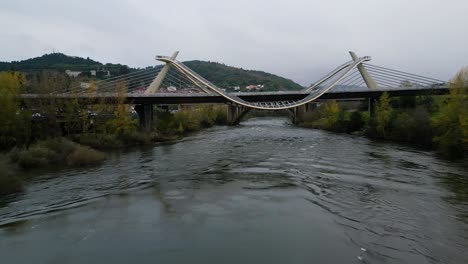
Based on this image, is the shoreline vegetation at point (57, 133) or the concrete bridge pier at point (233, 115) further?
the concrete bridge pier at point (233, 115)

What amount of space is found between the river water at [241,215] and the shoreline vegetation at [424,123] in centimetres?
411

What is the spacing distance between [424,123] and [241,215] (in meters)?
26.8

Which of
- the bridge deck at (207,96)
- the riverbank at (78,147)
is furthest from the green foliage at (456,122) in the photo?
the riverbank at (78,147)

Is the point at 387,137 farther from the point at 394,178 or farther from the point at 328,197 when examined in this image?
the point at 328,197

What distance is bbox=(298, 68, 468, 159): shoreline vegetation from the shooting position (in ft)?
80.6

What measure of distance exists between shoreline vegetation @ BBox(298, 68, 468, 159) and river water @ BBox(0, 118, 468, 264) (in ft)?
13.5

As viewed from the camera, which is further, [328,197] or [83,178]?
[83,178]

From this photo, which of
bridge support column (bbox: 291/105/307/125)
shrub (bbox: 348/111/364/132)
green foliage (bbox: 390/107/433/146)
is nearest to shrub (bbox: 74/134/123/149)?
green foliage (bbox: 390/107/433/146)

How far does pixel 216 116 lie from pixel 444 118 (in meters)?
Answer: 57.4

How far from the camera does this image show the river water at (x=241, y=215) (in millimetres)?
9359

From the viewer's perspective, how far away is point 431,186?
52.7 feet

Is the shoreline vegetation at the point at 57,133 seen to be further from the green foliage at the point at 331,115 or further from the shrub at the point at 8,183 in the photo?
the green foliage at the point at 331,115

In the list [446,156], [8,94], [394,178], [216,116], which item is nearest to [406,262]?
[394,178]

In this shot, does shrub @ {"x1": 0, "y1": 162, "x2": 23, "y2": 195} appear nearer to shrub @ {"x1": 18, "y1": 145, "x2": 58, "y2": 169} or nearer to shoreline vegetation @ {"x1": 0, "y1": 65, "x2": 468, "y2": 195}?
shoreline vegetation @ {"x1": 0, "y1": 65, "x2": 468, "y2": 195}
